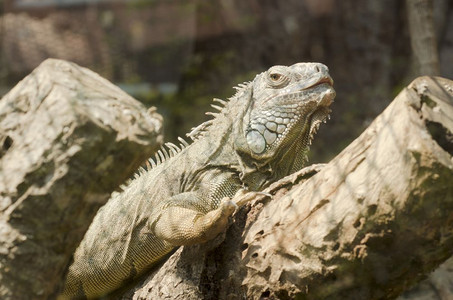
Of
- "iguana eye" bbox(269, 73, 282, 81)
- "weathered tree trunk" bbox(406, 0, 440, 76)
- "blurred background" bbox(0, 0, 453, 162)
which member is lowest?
"iguana eye" bbox(269, 73, 282, 81)

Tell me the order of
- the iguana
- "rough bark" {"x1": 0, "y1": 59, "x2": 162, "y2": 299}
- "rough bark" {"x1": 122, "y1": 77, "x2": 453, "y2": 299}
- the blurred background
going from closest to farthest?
"rough bark" {"x1": 0, "y1": 59, "x2": 162, "y2": 299} → "rough bark" {"x1": 122, "y1": 77, "x2": 453, "y2": 299} → the iguana → the blurred background

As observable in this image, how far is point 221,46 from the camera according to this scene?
1136 centimetres

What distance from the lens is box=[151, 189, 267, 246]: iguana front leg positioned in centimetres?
326

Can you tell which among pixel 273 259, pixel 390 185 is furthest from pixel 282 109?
pixel 390 185

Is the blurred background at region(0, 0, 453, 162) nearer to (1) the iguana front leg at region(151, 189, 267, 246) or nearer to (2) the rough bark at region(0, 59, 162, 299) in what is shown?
(1) the iguana front leg at region(151, 189, 267, 246)

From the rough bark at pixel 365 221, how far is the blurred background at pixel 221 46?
23.7ft

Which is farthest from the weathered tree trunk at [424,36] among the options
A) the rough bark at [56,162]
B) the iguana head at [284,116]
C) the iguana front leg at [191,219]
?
the rough bark at [56,162]

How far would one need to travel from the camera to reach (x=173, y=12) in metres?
10.5

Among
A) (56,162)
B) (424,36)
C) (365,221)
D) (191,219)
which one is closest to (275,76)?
(191,219)

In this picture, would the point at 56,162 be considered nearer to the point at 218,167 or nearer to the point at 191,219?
the point at 191,219

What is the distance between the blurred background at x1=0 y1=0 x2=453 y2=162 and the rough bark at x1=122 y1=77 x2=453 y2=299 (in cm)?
723

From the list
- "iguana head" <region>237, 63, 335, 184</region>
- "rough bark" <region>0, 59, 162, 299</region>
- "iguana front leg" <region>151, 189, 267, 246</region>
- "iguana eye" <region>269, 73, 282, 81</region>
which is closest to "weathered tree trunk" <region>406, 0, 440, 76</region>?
"iguana head" <region>237, 63, 335, 184</region>

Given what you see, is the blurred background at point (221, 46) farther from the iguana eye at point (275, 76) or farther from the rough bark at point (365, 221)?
the rough bark at point (365, 221)

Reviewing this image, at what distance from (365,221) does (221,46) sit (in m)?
8.97
